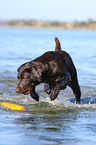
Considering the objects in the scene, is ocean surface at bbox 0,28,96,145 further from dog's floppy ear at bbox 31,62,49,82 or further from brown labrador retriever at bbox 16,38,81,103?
dog's floppy ear at bbox 31,62,49,82

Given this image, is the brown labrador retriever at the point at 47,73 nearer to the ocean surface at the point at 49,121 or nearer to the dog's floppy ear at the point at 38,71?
the dog's floppy ear at the point at 38,71

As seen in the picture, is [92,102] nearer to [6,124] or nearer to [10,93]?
[10,93]

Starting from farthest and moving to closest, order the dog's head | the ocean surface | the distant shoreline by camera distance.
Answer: the distant shoreline
the dog's head
the ocean surface

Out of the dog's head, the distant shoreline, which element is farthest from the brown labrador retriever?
the distant shoreline

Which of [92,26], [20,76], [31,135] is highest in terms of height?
[92,26]

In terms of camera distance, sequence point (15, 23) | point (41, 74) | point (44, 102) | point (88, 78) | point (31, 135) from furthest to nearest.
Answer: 1. point (15, 23)
2. point (88, 78)
3. point (44, 102)
4. point (41, 74)
5. point (31, 135)

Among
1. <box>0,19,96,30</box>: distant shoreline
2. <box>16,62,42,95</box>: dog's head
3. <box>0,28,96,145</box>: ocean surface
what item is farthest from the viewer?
<box>0,19,96,30</box>: distant shoreline

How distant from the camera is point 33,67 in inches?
248

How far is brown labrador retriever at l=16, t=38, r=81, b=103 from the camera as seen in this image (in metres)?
6.28

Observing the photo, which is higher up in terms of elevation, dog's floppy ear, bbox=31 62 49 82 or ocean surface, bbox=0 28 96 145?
dog's floppy ear, bbox=31 62 49 82

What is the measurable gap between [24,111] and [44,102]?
103cm

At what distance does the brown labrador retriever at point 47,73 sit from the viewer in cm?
628

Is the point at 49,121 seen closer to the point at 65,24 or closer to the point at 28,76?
the point at 28,76

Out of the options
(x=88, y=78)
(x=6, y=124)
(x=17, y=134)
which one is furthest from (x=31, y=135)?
(x=88, y=78)
